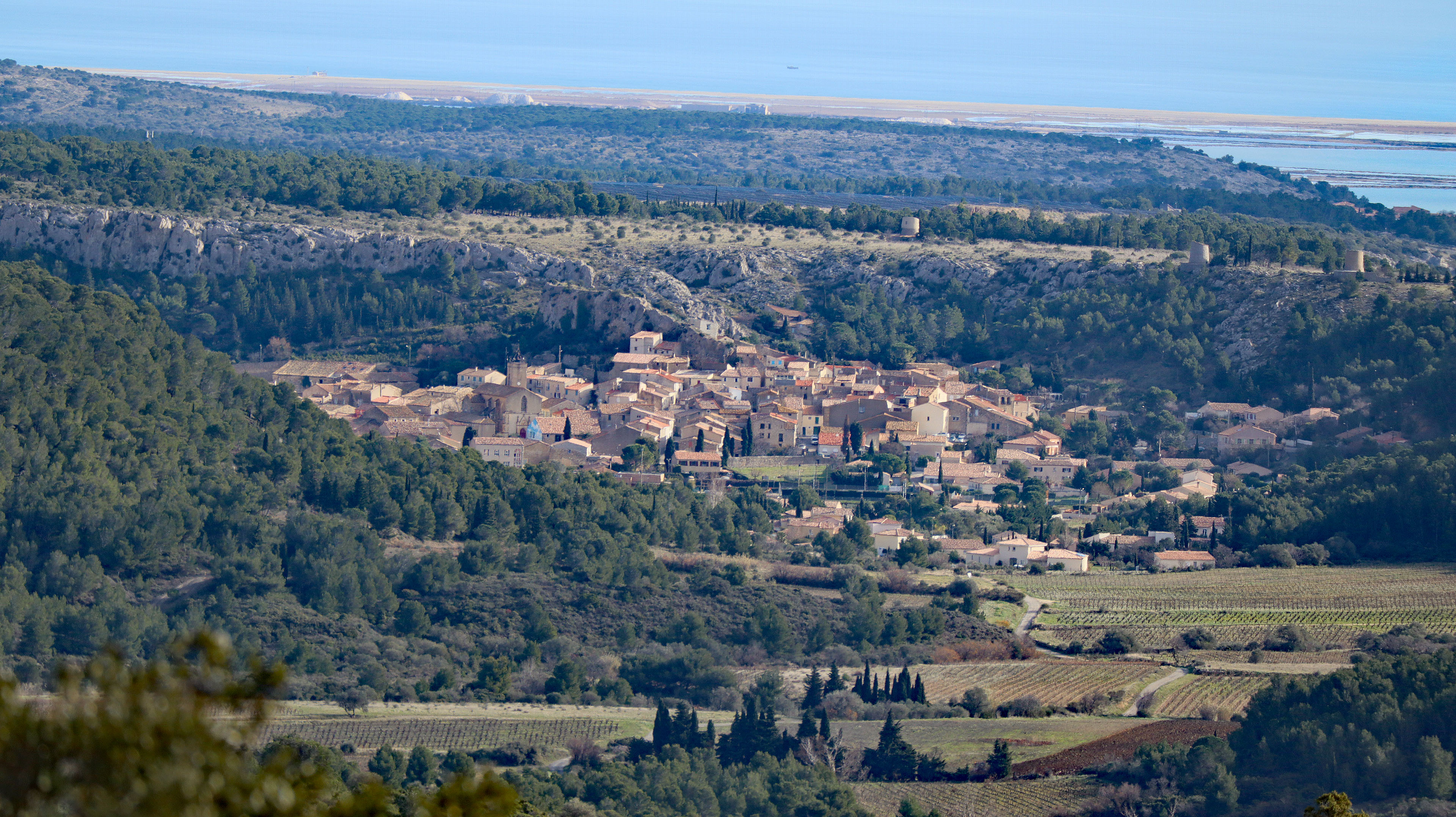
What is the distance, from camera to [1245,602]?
35.2 metres

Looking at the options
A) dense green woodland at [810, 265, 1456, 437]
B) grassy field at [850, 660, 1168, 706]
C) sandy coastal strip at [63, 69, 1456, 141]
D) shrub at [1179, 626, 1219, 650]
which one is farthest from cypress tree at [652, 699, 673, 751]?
sandy coastal strip at [63, 69, 1456, 141]

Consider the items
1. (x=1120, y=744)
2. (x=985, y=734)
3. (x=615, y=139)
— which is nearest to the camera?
(x=1120, y=744)

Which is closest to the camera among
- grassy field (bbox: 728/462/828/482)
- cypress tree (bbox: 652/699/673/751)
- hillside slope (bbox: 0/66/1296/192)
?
cypress tree (bbox: 652/699/673/751)

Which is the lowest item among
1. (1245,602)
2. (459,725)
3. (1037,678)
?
→ (1245,602)

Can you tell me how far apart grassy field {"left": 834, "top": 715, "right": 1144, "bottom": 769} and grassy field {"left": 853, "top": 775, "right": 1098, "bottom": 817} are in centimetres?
73

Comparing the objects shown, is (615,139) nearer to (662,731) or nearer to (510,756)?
(662,731)

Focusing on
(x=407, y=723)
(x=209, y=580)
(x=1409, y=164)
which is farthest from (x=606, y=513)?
(x=1409, y=164)

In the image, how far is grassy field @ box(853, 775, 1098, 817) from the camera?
74.6 feet

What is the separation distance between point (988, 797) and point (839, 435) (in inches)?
1010

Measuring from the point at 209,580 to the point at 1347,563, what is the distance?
23.6 metres

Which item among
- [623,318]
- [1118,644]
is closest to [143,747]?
[1118,644]

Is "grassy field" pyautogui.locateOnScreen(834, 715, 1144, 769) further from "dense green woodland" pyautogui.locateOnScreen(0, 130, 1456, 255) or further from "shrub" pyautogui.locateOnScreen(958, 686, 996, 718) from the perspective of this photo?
"dense green woodland" pyautogui.locateOnScreen(0, 130, 1456, 255)

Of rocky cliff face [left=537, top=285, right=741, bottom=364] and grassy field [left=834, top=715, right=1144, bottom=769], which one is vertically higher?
rocky cliff face [left=537, top=285, right=741, bottom=364]

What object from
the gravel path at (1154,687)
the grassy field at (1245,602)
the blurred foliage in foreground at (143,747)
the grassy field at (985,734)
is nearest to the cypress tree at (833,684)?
the grassy field at (985,734)
